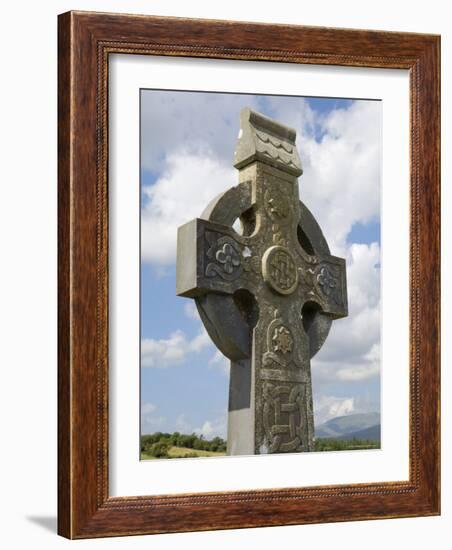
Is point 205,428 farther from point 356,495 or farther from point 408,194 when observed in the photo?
point 408,194

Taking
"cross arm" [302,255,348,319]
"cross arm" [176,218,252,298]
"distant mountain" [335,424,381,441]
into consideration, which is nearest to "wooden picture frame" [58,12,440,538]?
"distant mountain" [335,424,381,441]

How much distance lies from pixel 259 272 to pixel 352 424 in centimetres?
60

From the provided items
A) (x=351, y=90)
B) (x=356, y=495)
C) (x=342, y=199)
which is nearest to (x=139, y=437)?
Result: (x=356, y=495)

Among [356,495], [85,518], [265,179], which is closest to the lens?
[85,518]

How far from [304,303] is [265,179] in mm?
433

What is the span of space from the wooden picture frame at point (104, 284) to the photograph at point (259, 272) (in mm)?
136

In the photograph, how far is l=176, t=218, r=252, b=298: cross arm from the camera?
3681mm

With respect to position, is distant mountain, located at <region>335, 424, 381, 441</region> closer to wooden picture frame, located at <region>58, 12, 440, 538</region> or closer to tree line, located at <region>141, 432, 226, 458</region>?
wooden picture frame, located at <region>58, 12, 440, 538</region>

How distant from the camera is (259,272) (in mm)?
3984

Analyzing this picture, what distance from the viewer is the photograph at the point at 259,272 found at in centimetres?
352

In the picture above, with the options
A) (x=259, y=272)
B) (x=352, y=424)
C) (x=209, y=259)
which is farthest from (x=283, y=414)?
(x=209, y=259)

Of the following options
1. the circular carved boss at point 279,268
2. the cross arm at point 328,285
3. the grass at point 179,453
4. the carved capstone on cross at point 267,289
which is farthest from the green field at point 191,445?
the circular carved boss at point 279,268

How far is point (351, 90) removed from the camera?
3.67 m

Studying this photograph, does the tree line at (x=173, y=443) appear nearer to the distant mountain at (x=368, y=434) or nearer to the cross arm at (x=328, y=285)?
the distant mountain at (x=368, y=434)
